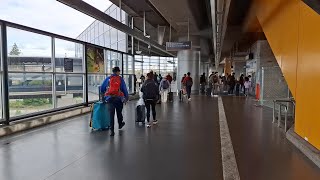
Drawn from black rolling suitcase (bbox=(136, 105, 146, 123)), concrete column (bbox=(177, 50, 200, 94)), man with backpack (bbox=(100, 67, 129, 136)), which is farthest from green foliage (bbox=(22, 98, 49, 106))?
concrete column (bbox=(177, 50, 200, 94))

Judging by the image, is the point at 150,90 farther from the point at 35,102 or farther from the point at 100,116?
the point at 35,102

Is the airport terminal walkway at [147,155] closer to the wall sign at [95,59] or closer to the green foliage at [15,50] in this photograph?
the green foliage at [15,50]

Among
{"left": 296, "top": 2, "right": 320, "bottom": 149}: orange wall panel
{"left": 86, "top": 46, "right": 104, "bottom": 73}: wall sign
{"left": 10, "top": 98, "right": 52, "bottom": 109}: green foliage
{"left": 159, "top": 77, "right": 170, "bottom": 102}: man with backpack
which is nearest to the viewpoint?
{"left": 296, "top": 2, "right": 320, "bottom": 149}: orange wall panel

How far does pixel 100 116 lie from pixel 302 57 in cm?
477

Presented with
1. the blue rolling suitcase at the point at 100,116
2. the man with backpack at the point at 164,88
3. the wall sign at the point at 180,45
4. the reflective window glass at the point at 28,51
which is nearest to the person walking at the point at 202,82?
the wall sign at the point at 180,45

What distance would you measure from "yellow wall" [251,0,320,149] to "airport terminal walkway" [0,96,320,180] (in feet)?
2.04

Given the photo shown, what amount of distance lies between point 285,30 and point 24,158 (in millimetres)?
6740

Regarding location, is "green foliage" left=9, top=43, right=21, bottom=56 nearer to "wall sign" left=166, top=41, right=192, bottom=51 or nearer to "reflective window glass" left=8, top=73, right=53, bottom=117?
"reflective window glass" left=8, top=73, right=53, bottom=117

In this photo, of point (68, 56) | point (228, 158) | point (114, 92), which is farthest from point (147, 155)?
point (68, 56)

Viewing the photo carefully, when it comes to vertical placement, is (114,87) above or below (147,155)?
above

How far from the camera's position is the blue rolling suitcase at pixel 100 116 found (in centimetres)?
723

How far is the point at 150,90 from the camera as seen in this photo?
7949 mm

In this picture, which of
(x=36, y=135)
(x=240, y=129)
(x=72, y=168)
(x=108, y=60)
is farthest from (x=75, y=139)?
(x=108, y=60)

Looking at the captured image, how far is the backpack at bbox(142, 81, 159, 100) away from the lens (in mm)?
7906
